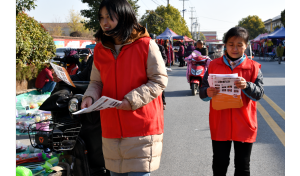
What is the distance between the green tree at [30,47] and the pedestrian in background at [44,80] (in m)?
0.85

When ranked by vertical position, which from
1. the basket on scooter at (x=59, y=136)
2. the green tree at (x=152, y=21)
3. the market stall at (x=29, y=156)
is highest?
the green tree at (x=152, y=21)

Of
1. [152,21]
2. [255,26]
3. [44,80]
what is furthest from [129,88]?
[255,26]

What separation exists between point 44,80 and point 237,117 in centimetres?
823

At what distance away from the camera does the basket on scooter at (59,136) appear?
2732 mm

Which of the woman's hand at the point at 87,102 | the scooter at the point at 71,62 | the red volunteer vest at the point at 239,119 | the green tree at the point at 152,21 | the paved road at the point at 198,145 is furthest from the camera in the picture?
the green tree at the point at 152,21

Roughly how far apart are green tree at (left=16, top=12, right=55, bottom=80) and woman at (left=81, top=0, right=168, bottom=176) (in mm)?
8773

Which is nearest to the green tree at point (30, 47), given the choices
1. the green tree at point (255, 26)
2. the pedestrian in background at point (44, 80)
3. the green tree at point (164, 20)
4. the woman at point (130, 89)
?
the pedestrian in background at point (44, 80)

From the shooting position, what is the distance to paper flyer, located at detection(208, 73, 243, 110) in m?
2.60

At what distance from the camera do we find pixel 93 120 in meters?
3.04

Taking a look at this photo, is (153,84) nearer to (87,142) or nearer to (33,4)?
(87,142)

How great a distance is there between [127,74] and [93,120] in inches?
42.7

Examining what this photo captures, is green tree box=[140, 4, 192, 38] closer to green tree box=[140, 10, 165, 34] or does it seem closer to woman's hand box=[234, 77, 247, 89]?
green tree box=[140, 10, 165, 34]

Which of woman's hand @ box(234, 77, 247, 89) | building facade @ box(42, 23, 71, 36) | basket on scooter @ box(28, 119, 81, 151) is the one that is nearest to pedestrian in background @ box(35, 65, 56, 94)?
basket on scooter @ box(28, 119, 81, 151)

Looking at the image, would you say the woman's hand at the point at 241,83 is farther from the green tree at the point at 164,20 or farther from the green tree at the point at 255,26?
the green tree at the point at 255,26
